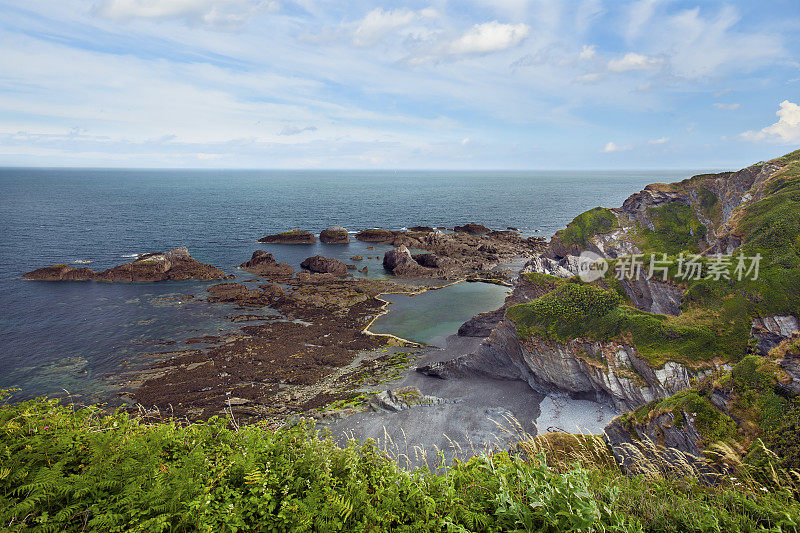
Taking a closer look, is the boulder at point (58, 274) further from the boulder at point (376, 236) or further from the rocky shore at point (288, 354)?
the boulder at point (376, 236)

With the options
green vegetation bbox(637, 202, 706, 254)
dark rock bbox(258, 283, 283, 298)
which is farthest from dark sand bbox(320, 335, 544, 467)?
green vegetation bbox(637, 202, 706, 254)

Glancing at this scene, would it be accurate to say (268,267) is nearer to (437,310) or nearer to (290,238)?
(290,238)

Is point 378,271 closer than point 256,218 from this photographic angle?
Yes

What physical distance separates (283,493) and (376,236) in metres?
84.6

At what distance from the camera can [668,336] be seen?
73.1 ft

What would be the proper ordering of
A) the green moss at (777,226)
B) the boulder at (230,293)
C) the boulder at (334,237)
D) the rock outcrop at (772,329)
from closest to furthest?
the rock outcrop at (772,329)
the green moss at (777,226)
the boulder at (230,293)
the boulder at (334,237)

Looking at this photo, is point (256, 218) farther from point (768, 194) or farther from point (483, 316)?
point (768, 194)

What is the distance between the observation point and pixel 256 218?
117 meters

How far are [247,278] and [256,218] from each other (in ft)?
209

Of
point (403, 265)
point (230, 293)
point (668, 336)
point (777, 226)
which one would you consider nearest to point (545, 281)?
point (668, 336)

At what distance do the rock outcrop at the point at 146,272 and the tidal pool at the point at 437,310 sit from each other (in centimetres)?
2931

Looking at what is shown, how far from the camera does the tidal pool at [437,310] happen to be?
42.0 meters

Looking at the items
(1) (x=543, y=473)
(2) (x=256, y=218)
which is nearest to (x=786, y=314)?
(1) (x=543, y=473)

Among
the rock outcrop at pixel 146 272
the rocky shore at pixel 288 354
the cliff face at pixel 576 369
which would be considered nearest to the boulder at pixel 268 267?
the rocky shore at pixel 288 354
